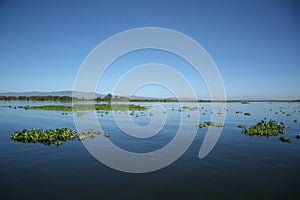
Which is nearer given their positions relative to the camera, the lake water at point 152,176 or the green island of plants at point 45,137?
the lake water at point 152,176

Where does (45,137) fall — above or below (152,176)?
above

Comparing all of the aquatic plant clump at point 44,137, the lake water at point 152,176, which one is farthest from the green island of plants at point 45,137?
the lake water at point 152,176

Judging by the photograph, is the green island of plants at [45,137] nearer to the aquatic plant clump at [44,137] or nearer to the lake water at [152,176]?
the aquatic plant clump at [44,137]

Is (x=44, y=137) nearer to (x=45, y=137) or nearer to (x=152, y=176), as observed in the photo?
(x=45, y=137)

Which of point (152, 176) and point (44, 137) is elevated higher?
point (44, 137)

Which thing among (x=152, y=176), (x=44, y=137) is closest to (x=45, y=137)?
(x=44, y=137)

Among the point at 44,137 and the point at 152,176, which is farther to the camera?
the point at 44,137

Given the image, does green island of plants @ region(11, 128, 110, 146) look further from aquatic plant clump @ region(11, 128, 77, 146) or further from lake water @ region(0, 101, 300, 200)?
lake water @ region(0, 101, 300, 200)

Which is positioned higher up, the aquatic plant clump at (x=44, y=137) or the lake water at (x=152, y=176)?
the aquatic plant clump at (x=44, y=137)

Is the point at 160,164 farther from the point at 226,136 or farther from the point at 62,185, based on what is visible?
the point at 226,136

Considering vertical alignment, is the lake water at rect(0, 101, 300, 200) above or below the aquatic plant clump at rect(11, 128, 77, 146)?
below

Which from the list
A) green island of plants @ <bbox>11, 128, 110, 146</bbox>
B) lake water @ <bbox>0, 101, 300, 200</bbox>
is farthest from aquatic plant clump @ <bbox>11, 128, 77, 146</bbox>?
lake water @ <bbox>0, 101, 300, 200</bbox>

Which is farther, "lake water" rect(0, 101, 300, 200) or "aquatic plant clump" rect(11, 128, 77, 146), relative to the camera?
"aquatic plant clump" rect(11, 128, 77, 146)

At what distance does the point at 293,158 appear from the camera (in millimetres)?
12664
